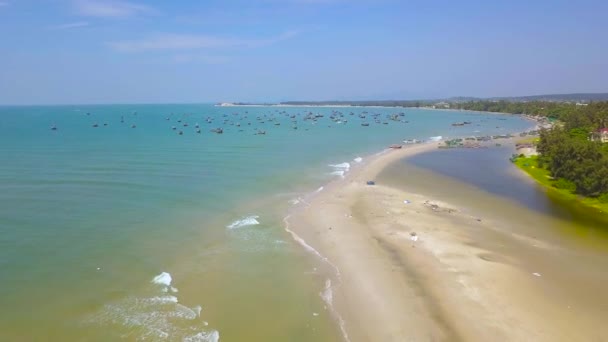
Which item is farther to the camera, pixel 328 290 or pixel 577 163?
pixel 577 163

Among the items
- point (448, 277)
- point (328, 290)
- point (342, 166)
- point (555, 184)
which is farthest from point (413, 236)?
point (342, 166)

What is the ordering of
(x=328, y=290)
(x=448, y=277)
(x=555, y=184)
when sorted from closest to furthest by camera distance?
(x=328, y=290), (x=448, y=277), (x=555, y=184)

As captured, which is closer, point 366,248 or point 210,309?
point 210,309

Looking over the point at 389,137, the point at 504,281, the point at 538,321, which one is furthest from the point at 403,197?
the point at 389,137

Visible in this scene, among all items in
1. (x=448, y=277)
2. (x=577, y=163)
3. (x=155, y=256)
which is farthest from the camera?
(x=577, y=163)

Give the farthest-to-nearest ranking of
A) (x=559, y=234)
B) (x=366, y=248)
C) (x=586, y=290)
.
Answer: (x=559, y=234) < (x=366, y=248) < (x=586, y=290)

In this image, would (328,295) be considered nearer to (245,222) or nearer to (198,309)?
(198,309)

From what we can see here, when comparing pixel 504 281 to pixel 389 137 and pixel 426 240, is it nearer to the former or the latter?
pixel 426 240

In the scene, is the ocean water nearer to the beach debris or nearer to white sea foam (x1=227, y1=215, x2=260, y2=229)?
white sea foam (x1=227, y1=215, x2=260, y2=229)
